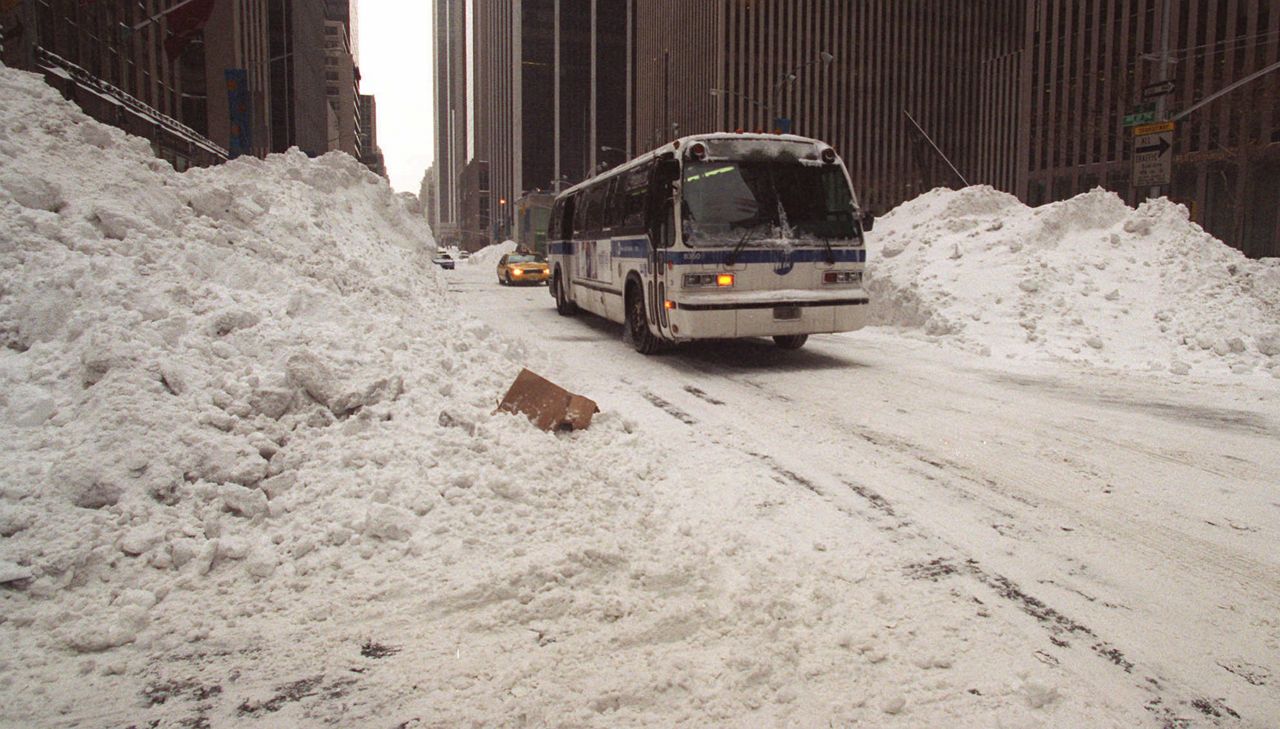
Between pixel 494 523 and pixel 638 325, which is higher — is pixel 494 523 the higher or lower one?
the lower one

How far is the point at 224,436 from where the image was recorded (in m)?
4.72

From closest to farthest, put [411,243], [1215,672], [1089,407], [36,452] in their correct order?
[1215,672] < [36,452] < [1089,407] < [411,243]

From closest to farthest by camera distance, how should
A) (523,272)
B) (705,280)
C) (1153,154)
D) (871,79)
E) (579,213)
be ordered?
(705,280), (579,213), (1153,154), (523,272), (871,79)

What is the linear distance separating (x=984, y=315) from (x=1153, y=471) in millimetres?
7399

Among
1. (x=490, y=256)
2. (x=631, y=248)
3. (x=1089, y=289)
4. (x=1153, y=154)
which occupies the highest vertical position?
(x=1153, y=154)

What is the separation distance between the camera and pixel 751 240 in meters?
10.7

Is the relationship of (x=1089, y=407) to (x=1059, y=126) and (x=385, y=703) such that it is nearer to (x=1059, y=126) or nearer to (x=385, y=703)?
(x=385, y=703)

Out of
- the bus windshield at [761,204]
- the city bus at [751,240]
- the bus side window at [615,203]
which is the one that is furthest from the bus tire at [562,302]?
the bus windshield at [761,204]

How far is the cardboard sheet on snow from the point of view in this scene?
20.7 feet

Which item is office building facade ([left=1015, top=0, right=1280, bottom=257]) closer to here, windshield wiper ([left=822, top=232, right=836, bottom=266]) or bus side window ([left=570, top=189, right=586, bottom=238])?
bus side window ([left=570, top=189, right=586, bottom=238])

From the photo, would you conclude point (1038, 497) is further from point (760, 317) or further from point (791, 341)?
point (791, 341)

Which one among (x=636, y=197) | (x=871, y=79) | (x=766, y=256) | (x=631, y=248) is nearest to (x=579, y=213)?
(x=636, y=197)

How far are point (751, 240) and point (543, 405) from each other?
519 centimetres

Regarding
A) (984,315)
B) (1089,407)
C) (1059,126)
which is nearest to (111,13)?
(984,315)
